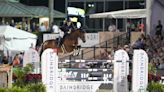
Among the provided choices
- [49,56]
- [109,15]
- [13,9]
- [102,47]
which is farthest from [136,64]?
[13,9]

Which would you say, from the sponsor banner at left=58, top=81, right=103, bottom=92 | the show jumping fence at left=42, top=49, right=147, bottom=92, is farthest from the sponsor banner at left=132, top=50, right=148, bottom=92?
the sponsor banner at left=58, top=81, right=103, bottom=92

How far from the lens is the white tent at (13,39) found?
1085 inches

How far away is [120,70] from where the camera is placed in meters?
17.0

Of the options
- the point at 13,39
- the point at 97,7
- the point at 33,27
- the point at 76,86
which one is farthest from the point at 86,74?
the point at 97,7

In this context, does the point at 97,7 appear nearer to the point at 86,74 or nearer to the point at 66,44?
the point at 66,44

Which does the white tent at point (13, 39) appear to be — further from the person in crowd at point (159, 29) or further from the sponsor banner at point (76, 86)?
the sponsor banner at point (76, 86)

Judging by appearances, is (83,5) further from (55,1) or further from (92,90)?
(92,90)

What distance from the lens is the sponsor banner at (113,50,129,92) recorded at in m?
17.0

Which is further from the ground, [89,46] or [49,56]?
[49,56]

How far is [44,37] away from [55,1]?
23165mm

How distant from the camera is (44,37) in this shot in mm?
33938

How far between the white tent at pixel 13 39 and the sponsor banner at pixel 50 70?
1100 centimetres

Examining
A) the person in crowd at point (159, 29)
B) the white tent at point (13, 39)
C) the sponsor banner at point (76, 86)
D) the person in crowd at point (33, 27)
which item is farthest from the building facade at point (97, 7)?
the sponsor banner at point (76, 86)

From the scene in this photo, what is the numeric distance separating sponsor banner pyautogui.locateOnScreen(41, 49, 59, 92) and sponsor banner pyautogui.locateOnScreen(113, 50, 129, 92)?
1726 mm
